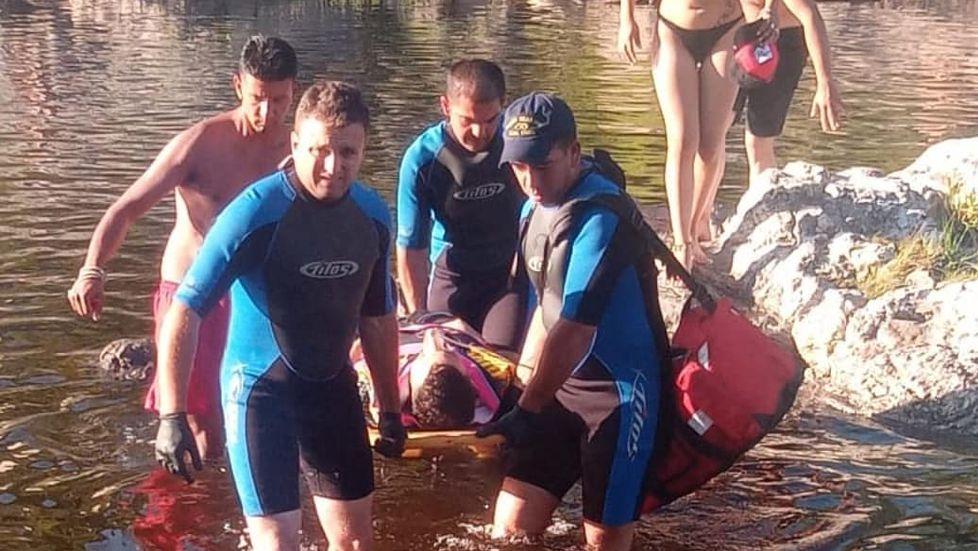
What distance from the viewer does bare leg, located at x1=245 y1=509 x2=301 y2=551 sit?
448 centimetres

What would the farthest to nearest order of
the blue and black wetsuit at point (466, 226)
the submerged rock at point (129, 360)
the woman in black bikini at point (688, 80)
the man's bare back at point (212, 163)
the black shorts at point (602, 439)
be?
the woman in black bikini at point (688, 80) < the submerged rock at point (129, 360) < the blue and black wetsuit at point (466, 226) < the man's bare back at point (212, 163) < the black shorts at point (602, 439)

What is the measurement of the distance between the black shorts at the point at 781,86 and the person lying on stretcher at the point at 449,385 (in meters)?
3.54

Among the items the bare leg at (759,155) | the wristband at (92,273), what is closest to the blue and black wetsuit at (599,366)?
the wristband at (92,273)

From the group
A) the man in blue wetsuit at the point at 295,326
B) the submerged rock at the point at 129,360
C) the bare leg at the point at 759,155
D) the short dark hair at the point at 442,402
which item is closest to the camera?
the man in blue wetsuit at the point at 295,326

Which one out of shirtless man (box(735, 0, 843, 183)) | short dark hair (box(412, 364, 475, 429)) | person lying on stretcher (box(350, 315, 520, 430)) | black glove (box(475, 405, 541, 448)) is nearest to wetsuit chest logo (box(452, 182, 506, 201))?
person lying on stretcher (box(350, 315, 520, 430))

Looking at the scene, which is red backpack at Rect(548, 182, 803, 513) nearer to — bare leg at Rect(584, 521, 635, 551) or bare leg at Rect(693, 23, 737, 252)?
bare leg at Rect(584, 521, 635, 551)

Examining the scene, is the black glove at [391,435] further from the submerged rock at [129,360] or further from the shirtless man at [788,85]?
the shirtless man at [788,85]

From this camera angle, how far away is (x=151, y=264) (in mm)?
10141

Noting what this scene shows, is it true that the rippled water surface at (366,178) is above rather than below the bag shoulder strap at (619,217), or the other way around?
below

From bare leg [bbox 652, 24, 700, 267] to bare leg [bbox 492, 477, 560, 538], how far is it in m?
3.14

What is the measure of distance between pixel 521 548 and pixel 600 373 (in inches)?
37.7

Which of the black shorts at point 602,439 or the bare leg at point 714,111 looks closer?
the black shorts at point 602,439

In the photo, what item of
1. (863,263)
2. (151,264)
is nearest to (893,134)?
(863,263)

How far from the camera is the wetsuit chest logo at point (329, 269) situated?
4562mm
